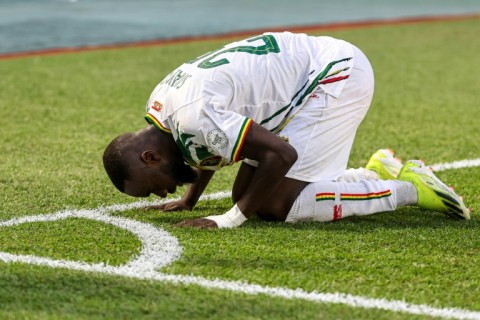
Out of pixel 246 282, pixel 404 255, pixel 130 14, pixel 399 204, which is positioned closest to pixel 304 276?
pixel 246 282

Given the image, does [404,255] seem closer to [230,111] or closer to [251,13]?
[230,111]

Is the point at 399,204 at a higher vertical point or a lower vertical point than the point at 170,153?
lower

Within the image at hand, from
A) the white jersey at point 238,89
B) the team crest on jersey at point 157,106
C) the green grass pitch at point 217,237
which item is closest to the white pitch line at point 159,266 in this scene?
the green grass pitch at point 217,237

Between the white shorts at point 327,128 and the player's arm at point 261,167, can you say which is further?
the white shorts at point 327,128

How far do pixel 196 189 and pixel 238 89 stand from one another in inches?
25.0

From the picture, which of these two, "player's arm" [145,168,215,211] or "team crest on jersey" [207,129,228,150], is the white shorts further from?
"team crest on jersey" [207,129,228,150]

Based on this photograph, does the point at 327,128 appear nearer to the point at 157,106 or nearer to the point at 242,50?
the point at 242,50

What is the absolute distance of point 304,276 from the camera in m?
3.28

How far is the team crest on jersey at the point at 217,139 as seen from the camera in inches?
145

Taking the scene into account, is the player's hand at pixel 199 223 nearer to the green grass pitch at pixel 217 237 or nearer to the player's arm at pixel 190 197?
the green grass pitch at pixel 217 237

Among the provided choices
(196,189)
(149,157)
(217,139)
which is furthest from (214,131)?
(196,189)

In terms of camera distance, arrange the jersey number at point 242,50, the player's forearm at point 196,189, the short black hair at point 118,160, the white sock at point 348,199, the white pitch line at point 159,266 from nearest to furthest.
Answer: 1. the white pitch line at point 159,266
2. the short black hair at point 118,160
3. the jersey number at point 242,50
4. the white sock at point 348,199
5. the player's forearm at point 196,189

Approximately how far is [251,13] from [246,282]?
40.3 feet

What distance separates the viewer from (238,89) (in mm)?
3912
